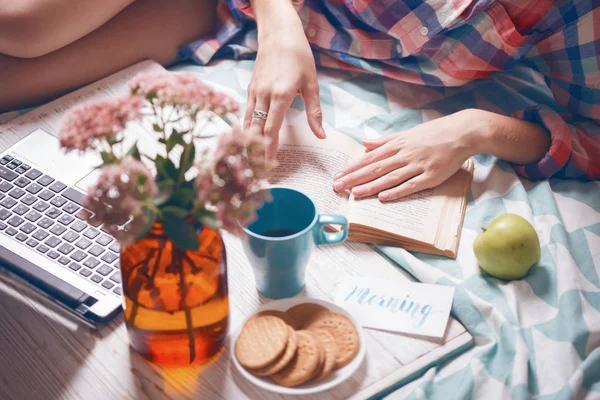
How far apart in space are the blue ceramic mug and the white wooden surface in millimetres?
34

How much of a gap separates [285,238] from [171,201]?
17 centimetres

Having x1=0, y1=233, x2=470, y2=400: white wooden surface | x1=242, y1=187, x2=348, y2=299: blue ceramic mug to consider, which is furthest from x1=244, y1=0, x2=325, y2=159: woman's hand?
x1=0, y1=233, x2=470, y2=400: white wooden surface

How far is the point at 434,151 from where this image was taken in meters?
0.97

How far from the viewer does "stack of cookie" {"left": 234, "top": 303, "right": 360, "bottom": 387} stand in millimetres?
658

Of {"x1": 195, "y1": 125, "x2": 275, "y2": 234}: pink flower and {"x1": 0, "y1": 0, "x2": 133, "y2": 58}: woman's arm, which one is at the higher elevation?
{"x1": 195, "y1": 125, "x2": 275, "y2": 234}: pink flower

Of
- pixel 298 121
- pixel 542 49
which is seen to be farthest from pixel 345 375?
pixel 542 49

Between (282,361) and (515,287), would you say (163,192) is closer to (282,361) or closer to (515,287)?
(282,361)

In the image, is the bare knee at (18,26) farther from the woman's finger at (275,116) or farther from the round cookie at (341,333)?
the round cookie at (341,333)

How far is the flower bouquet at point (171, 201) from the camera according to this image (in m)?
0.52

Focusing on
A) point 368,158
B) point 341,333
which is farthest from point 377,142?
point 341,333

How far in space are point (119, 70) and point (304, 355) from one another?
765 millimetres

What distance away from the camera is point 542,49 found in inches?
42.9

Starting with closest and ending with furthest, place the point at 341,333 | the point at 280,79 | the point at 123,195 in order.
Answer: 1. the point at 123,195
2. the point at 341,333
3. the point at 280,79

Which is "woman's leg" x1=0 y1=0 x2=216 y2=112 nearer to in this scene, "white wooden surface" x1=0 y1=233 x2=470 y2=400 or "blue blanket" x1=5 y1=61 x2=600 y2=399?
"blue blanket" x1=5 y1=61 x2=600 y2=399
